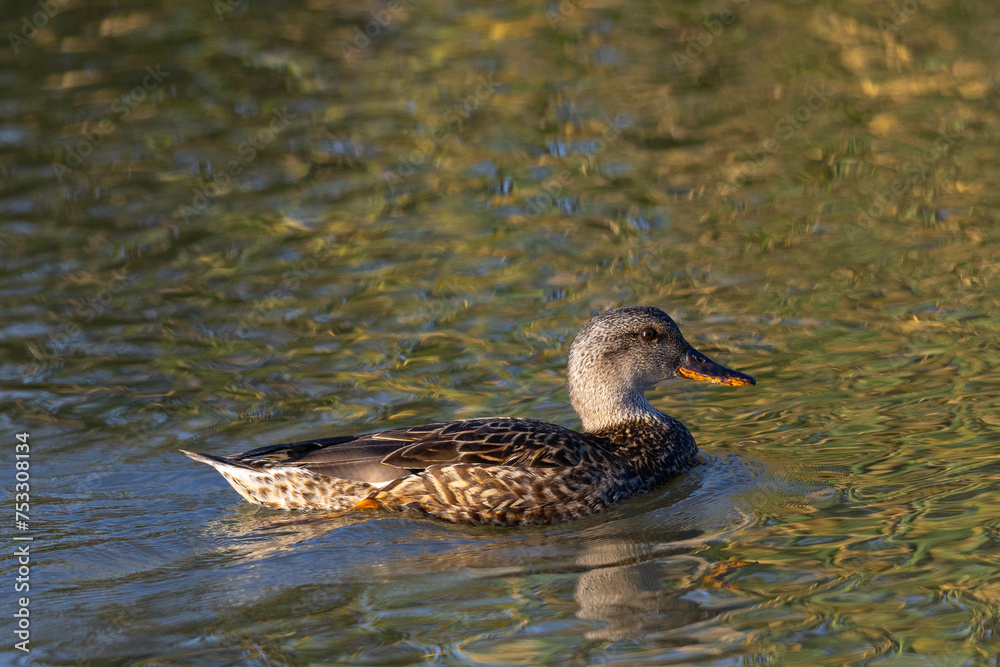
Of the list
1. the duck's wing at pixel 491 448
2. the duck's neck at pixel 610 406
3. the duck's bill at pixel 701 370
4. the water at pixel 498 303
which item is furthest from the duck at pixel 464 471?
the duck's bill at pixel 701 370

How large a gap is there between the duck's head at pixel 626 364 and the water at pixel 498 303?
2.00 ft

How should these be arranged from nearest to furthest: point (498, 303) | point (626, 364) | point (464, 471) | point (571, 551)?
point (571, 551) → point (464, 471) → point (626, 364) → point (498, 303)

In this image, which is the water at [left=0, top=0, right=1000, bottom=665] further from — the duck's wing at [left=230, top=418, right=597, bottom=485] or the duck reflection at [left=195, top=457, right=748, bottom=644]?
the duck's wing at [left=230, top=418, right=597, bottom=485]

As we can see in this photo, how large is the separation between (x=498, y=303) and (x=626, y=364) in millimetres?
2831

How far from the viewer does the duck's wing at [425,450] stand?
28.0 ft

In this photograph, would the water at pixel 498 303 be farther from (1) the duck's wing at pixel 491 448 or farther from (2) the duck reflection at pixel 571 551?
(1) the duck's wing at pixel 491 448

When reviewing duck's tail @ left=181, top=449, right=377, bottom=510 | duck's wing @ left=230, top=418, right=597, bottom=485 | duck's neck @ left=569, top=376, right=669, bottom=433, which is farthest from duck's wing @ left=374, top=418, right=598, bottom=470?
duck's neck @ left=569, top=376, right=669, bottom=433

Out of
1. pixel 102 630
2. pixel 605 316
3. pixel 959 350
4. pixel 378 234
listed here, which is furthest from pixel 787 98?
pixel 102 630

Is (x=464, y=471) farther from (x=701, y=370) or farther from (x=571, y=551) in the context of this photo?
(x=701, y=370)

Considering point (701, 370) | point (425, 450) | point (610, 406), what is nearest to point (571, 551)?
point (425, 450)

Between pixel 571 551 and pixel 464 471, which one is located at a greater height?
pixel 464 471

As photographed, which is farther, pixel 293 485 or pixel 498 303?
pixel 498 303

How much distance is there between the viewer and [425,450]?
854cm

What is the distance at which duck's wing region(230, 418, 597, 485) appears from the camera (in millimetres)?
8523
